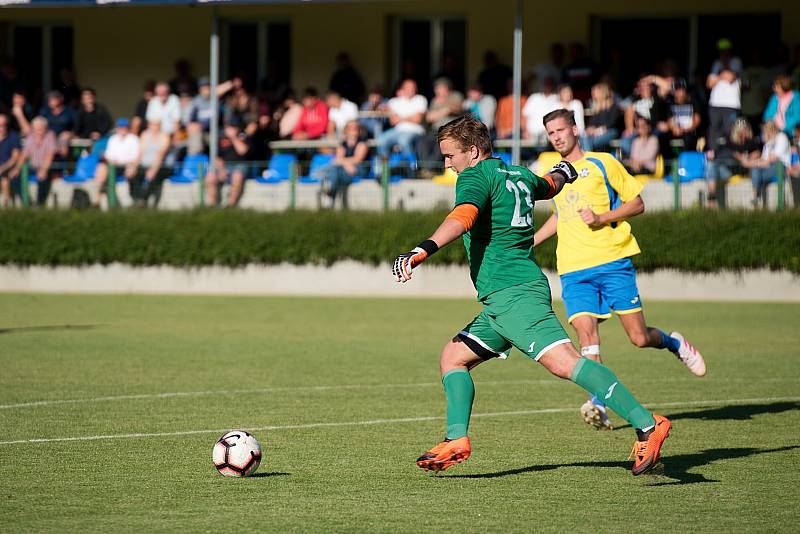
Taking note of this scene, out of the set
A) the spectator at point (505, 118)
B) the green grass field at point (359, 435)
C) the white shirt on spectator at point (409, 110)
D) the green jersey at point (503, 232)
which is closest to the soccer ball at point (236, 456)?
the green grass field at point (359, 435)

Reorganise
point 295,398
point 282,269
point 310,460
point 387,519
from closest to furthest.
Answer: point 387,519, point 310,460, point 295,398, point 282,269

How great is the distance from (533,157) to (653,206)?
2.85 meters

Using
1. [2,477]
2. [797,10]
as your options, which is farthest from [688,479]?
[797,10]

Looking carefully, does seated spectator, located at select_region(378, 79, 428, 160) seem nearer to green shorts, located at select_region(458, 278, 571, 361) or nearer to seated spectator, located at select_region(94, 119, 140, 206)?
seated spectator, located at select_region(94, 119, 140, 206)

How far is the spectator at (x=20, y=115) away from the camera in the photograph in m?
24.3

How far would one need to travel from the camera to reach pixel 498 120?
2223cm

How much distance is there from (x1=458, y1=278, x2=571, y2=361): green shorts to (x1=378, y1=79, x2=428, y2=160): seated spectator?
14.8m

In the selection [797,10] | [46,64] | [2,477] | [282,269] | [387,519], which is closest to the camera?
[387,519]

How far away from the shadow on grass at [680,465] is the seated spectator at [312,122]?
16.0m

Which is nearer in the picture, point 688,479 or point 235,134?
point 688,479

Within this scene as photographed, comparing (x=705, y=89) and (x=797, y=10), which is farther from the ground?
(x=797, y=10)

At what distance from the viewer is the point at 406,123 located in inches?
859

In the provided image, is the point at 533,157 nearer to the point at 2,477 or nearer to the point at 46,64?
the point at 46,64

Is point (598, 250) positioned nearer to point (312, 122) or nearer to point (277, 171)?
point (277, 171)
